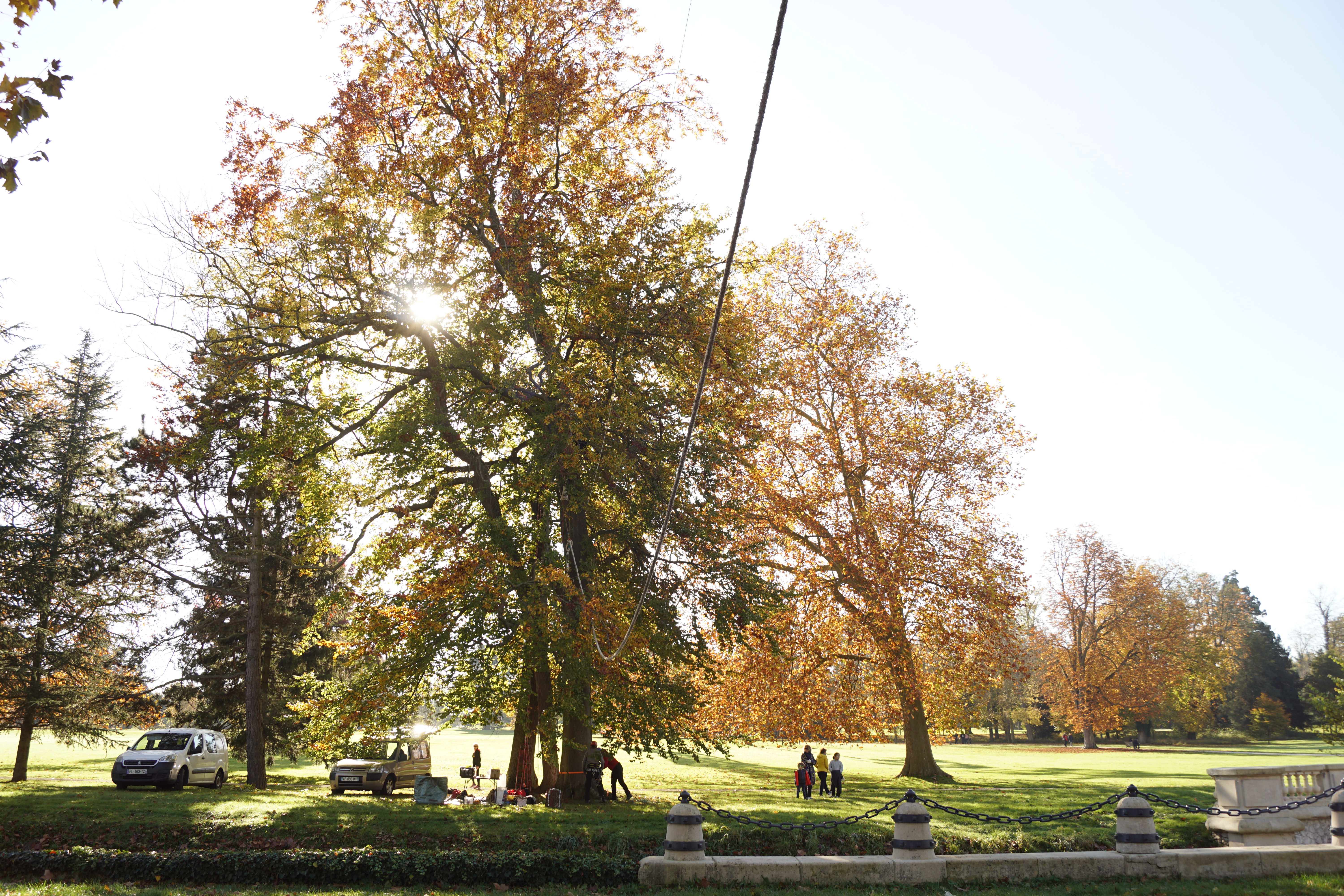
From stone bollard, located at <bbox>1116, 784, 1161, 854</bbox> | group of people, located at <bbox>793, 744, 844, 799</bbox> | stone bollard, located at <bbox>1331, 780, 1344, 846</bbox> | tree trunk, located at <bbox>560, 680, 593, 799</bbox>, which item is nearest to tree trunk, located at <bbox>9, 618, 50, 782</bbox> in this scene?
tree trunk, located at <bbox>560, 680, 593, 799</bbox>

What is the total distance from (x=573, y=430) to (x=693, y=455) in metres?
3.33

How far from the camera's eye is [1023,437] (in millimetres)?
28516

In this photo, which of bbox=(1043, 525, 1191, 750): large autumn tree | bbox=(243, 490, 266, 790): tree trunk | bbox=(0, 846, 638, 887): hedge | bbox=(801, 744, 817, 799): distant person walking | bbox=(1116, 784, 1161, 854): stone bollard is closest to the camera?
bbox=(1116, 784, 1161, 854): stone bollard

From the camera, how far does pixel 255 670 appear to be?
2522cm

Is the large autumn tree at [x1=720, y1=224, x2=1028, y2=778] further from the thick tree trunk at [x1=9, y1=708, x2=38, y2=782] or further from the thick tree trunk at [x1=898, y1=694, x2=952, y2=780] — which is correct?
the thick tree trunk at [x1=9, y1=708, x2=38, y2=782]

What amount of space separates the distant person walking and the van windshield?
17.6 metres

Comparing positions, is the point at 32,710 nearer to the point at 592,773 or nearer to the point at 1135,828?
the point at 592,773

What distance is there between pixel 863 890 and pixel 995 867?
215 cm

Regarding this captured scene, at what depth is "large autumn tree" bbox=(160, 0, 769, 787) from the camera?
18.1m

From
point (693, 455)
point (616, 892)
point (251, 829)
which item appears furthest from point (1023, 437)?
point (251, 829)

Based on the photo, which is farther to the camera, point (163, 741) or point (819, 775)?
point (819, 775)

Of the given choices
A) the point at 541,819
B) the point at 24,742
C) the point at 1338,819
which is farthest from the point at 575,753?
the point at 24,742

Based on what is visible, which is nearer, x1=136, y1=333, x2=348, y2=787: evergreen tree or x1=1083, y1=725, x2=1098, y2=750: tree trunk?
x1=136, y1=333, x2=348, y2=787: evergreen tree

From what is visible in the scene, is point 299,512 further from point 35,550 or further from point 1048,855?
point 1048,855
